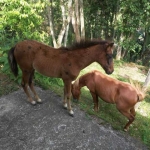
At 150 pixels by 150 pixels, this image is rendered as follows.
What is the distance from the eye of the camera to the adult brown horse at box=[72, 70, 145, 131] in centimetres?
507

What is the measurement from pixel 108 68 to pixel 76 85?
1689 mm

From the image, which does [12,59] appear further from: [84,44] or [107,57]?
[107,57]

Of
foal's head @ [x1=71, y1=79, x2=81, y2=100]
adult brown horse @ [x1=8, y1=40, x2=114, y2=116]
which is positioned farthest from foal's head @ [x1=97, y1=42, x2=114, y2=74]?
foal's head @ [x1=71, y1=79, x2=81, y2=100]

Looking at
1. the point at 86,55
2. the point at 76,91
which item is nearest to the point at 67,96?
the point at 76,91

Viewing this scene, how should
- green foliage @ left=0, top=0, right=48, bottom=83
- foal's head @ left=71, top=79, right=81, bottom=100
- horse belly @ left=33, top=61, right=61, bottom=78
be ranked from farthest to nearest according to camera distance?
green foliage @ left=0, top=0, right=48, bottom=83 < foal's head @ left=71, top=79, right=81, bottom=100 < horse belly @ left=33, top=61, right=61, bottom=78

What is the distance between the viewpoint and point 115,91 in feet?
17.6

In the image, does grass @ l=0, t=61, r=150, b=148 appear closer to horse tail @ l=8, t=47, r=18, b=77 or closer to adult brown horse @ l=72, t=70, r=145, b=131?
adult brown horse @ l=72, t=70, r=145, b=131

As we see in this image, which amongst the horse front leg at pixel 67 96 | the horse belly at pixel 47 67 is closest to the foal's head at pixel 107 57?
the horse front leg at pixel 67 96

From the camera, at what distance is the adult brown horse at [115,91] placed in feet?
16.6

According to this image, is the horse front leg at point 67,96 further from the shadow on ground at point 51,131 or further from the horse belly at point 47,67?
the horse belly at point 47,67

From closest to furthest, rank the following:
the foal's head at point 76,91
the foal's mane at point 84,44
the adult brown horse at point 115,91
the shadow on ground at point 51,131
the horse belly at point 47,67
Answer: the shadow on ground at point 51,131
the foal's mane at point 84,44
the horse belly at point 47,67
the adult brown horse at point 115,91
the foal's head at point 76,91

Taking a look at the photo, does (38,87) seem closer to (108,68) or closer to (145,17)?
(108,68)

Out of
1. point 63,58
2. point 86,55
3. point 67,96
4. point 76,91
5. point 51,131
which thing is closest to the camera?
point 51,131

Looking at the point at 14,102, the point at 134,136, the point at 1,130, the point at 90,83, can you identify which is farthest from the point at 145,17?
the point at 1,130
